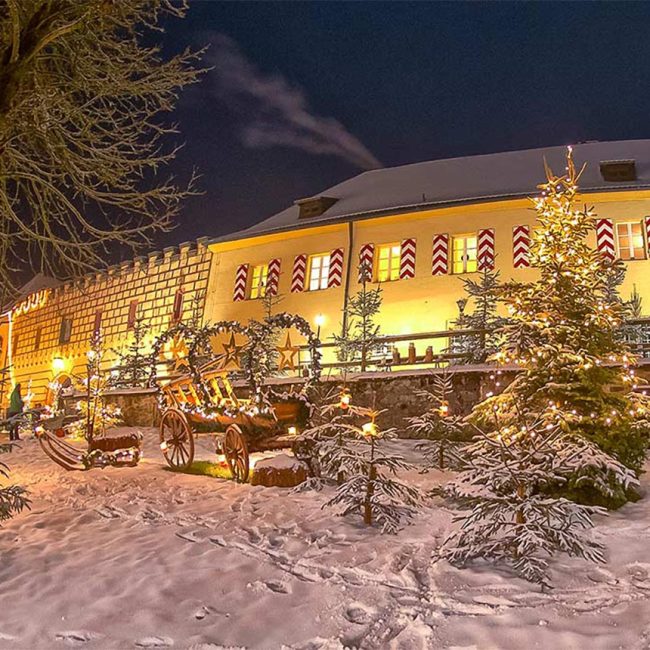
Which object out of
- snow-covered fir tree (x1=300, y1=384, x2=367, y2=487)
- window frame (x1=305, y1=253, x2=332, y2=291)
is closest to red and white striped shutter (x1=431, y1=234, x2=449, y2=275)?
window frame (x1=305, y1=253, x2=332, y2=291)

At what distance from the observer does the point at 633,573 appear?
422 cm

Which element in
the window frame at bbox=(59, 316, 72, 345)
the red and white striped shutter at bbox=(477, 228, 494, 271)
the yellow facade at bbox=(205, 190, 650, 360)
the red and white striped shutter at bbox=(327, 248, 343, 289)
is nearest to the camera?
the yellow facade at bbox=(205, 190, 650, 360)

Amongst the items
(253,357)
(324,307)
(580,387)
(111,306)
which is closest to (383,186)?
(324,307)

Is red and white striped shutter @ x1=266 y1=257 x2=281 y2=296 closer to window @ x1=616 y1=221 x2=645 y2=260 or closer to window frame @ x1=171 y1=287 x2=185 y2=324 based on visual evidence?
window frame @ x1=171 y1=287 x2=185 y2=324

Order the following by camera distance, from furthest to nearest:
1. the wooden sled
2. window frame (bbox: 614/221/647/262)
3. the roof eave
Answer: the roof eave, window frame (bbox: 614/221/647/262), the wooden sled

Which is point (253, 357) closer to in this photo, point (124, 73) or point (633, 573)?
point (124, 73)

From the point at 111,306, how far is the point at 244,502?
20.8 meters

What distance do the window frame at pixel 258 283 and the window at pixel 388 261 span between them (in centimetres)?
409

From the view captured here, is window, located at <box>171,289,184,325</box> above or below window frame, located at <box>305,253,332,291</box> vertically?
below

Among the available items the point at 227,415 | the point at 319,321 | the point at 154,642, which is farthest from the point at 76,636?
the point at 319,321

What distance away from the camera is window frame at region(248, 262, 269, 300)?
68.7 ft

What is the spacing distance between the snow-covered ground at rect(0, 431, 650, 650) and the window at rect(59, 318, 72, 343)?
22.9 metres

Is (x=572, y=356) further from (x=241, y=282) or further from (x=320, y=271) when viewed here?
(x=241, y=282)

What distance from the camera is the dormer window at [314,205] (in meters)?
20.6
